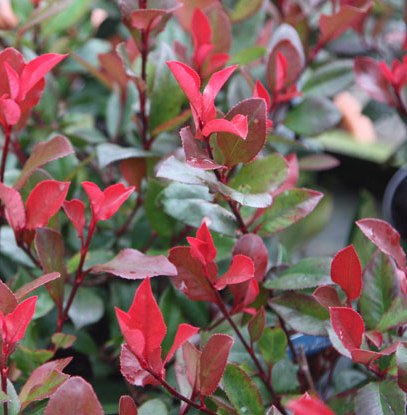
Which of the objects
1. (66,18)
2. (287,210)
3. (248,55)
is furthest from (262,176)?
(66,18)

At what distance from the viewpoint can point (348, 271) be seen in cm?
52

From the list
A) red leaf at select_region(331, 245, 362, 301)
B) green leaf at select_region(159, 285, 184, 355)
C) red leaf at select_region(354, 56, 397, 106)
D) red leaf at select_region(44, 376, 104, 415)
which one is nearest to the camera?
red leaf at select_region(44, 376, 104, 415)

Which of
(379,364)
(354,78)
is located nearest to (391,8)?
(354,78)

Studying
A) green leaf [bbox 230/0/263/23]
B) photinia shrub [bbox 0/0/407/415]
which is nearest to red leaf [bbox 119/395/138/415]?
photinia shrub [bbox 0/0/407/415]

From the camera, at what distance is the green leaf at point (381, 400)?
0.49m

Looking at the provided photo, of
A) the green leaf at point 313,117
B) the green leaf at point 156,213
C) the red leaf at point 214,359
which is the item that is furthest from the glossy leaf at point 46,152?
the green leaf at point 313,117

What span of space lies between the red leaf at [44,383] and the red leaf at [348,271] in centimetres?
22

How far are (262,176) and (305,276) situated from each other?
98mm

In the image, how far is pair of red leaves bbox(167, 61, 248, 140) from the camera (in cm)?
47

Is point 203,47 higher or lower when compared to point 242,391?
higher

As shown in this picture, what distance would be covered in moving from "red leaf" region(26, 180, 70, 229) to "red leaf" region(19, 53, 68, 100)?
0.08 meters

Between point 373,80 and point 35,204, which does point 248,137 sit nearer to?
point 35,204

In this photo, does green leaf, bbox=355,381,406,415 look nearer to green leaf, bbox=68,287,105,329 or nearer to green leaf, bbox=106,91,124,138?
green leaf, bbox=68,287,105,329

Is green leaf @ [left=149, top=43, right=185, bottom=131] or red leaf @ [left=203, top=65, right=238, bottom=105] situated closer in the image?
red leaf @ [left=203, top=65, right=238, bottom=105]
